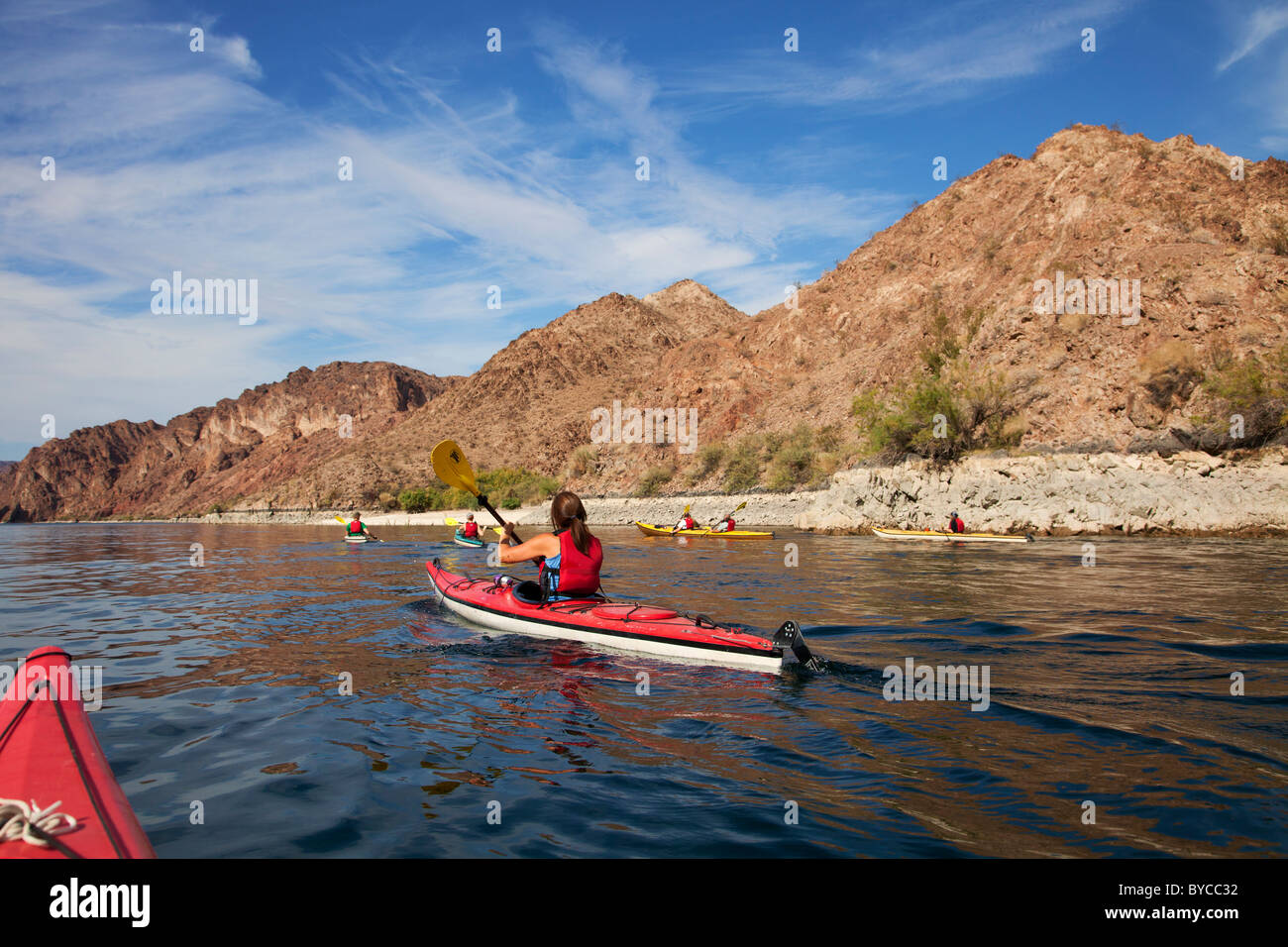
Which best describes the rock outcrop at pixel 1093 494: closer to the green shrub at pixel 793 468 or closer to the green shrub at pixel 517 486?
the green shrub at pixel 793 468

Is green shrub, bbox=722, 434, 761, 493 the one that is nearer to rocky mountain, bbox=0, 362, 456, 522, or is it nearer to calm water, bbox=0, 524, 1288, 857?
calm water, bbox=0, 524, 1288, 857

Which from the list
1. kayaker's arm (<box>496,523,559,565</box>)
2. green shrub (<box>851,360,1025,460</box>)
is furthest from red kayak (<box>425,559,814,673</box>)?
green shrub (<box>851,360,1025,460</box>)

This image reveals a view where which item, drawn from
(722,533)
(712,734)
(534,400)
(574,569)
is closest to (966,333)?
(722,533)

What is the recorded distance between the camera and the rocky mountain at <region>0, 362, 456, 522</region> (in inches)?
4669

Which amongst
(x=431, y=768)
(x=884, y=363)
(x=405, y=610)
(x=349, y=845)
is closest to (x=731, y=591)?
(x=405, y=610)

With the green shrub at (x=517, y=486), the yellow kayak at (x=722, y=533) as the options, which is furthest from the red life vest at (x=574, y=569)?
the green shrub at (x=517, y=486)

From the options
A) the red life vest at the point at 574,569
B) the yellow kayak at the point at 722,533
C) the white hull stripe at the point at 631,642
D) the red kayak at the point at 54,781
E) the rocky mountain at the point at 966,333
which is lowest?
the yellow kayak at the point at 722,533

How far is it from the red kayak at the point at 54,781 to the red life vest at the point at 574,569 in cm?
442

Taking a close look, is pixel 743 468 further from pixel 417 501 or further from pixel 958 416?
pixel 417 501

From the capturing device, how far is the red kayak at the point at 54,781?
2.44 metres

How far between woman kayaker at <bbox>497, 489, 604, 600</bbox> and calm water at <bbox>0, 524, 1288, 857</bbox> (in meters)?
0.66

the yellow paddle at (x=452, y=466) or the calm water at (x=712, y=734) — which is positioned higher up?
the yellow paddle at (x=452, y=466)

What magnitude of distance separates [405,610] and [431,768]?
21.9 ft

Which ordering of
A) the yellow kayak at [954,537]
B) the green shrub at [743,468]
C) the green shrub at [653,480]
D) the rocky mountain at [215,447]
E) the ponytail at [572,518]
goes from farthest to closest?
the rocky mountain at [215,447] → the green shrub at [653,480] → the green shrub at [743,468] → the yellow kayak at [954,537] → the ponytail at [572,518]
